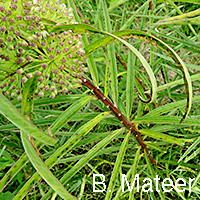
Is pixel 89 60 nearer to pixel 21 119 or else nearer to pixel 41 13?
pixel 41 13

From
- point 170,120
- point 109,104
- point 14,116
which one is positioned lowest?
point 170,120

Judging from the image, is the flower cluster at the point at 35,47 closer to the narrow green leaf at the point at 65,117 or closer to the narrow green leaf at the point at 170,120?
the narrow green leaf at the point at 65,117

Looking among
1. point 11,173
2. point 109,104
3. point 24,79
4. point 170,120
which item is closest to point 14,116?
point 24,79

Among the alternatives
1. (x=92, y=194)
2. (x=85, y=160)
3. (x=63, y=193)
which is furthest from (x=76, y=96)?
(x=92, y=194)

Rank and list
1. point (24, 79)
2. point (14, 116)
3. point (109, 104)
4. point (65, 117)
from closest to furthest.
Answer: point (14, 116) → point (24, 79) → point (65, 117) → point (109, 104)

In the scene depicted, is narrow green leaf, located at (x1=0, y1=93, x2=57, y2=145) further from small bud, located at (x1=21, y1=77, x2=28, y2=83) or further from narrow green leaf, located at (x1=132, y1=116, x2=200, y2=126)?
narrow green leaf, located at (x1=132, y1=116, x2=200, y2=126)

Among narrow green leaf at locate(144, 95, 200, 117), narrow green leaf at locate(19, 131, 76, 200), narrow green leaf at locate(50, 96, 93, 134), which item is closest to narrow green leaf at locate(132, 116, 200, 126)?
narrow green leaf at locate(144, 95, 200, 117)

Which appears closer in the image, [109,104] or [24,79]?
[24,79]

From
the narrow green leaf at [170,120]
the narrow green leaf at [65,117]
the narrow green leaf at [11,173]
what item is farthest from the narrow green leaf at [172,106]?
the narrow green leaf at [11,173]

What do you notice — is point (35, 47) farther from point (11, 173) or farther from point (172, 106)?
point (172, 106)
